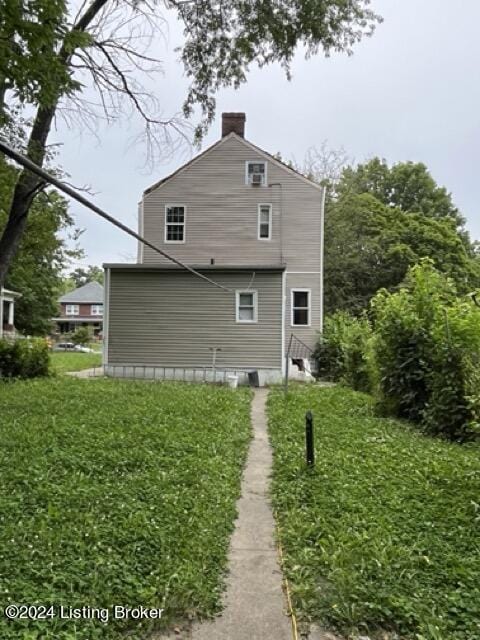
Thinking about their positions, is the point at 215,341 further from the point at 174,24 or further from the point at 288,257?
A: the point at 174,24

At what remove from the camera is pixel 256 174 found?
52.6 ft

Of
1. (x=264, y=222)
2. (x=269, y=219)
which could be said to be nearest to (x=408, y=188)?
(x=269, y=219)

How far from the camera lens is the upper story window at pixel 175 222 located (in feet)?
52.8

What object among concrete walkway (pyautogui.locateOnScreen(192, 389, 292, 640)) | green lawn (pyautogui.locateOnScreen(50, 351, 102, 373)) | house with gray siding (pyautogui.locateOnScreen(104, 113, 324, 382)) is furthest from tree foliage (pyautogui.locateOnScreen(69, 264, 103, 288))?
concrete walkway (pyautogui.locateOnScreen(192, 389, 292, 640))

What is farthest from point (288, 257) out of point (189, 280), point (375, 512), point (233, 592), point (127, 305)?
point (233, 592)

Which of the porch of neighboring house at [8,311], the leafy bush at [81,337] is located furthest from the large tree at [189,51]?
the leafy bush at [81,337]

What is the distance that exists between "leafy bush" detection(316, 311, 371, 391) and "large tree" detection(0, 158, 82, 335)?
310 inches

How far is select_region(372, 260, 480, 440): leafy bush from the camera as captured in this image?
647cm

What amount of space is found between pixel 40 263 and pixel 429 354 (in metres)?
23.6

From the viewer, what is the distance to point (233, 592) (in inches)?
101

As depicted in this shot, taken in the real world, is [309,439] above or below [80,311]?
below

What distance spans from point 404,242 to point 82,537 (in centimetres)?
2659

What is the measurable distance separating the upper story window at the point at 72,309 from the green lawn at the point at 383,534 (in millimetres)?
45051

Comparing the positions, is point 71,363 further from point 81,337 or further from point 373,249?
point 373,249
